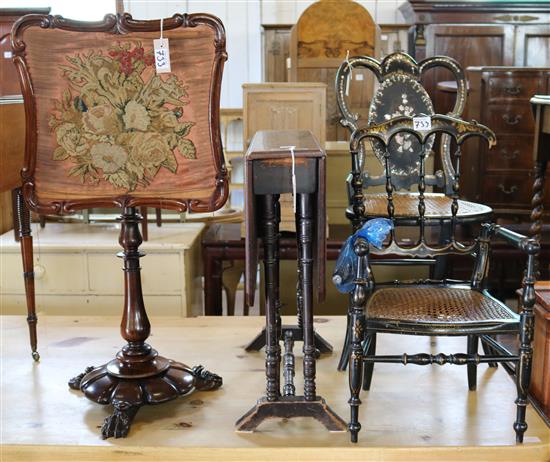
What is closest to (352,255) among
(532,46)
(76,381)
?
(76,381)

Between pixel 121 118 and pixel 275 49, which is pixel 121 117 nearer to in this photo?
pixel 121 118

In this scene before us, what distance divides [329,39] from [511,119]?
66.6 inches

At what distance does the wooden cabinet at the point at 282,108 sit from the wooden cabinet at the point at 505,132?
1.20 metres

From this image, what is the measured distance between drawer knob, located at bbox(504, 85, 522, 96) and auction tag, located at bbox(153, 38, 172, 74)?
107 inches

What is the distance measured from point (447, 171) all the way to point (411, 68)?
45 centimetres

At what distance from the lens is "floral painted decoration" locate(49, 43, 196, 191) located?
2055 millimetres

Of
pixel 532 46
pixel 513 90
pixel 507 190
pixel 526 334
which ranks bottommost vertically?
pixel 526 334

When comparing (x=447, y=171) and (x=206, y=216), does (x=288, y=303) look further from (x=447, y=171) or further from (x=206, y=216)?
(x=447, y=171)

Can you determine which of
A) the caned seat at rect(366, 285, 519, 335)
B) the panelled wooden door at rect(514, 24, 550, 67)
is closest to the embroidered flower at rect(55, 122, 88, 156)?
the caned seat at rect(366, 285, 519, 335)

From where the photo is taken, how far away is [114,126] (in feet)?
6.81

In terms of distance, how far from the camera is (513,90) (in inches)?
164

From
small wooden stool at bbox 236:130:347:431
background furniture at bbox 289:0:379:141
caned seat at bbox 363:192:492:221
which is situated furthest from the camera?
background furniture at bbox 289:0:379:141

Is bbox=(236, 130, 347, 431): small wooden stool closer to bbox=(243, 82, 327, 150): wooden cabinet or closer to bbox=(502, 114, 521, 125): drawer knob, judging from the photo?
bbox=(243, 82, 327, 150): wooden cabinet

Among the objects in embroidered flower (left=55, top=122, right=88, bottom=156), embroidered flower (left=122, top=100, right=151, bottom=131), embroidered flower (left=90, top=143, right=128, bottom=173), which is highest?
embroidered flower (left=122, top=100, right=151, bottom=131)
